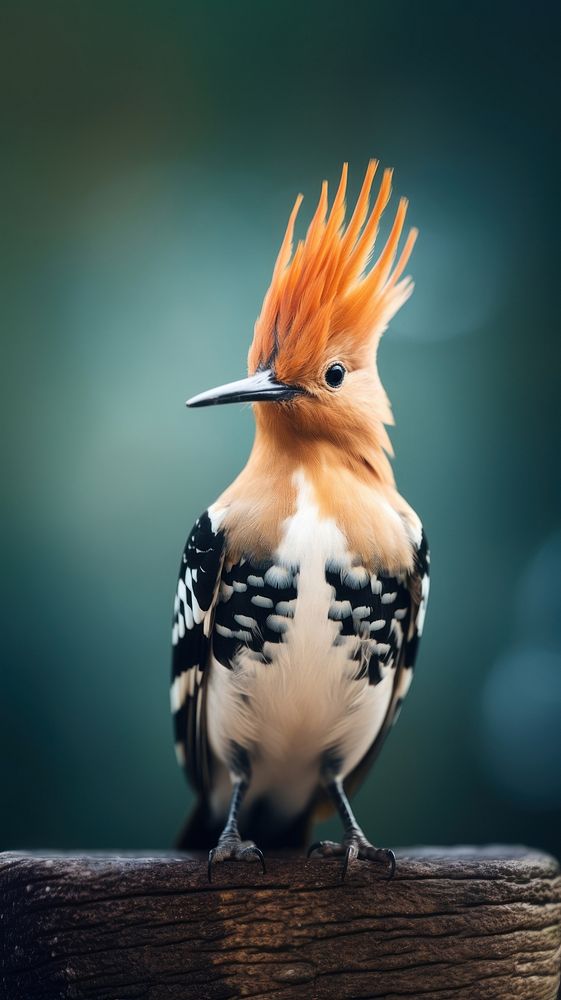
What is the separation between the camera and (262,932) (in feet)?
3.78

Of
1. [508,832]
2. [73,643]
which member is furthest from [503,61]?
[508,832]

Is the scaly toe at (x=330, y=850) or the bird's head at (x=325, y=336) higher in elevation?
the bird's head at (x=325, y=336)

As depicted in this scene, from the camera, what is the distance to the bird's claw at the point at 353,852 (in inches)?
48.1

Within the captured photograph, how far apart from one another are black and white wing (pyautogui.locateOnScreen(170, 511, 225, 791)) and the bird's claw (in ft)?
0.80

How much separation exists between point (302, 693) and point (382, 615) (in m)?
0.15

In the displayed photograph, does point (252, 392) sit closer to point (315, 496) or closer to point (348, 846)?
point (315, 496)

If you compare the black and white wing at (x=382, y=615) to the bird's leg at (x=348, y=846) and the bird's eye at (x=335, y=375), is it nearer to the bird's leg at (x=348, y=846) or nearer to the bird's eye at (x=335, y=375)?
the bird's leg at (x=348, y=846)

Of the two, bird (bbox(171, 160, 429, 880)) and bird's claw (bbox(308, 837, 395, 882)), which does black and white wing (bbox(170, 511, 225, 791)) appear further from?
bird's claw (bbox(308, 837, 395, 882))

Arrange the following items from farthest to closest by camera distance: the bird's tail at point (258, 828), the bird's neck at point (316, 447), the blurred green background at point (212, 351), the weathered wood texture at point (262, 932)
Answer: the blurred green background at point (212, 351) → the bird's tail at point (258, 828) → the bird's neck at point (316, 447) → the weathered wood texture at point (262, 932)

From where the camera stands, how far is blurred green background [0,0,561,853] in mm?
2080

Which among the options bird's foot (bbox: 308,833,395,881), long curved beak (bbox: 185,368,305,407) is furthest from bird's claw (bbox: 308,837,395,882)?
long curved beak (bbox: 185,368,305,407)

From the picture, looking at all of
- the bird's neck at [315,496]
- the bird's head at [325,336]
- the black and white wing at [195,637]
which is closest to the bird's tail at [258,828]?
the black and white wing at [195,637]

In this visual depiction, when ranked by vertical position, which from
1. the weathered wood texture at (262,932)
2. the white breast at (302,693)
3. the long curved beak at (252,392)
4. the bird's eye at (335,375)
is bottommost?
the weathered wood texture at (262,932)

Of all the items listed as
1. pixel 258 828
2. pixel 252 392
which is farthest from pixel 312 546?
pixel 258 828
